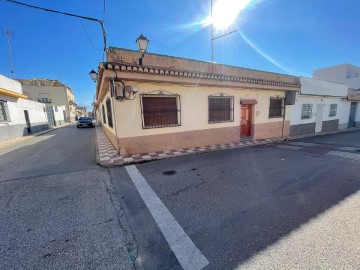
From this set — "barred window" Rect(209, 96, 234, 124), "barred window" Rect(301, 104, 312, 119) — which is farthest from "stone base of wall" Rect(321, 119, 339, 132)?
"barred window" Rect(209, 96, 234, 124)

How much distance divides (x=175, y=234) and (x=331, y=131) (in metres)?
18.0

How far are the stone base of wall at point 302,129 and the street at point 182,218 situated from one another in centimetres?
706

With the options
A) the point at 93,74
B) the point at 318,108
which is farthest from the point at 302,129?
the point at 93,74

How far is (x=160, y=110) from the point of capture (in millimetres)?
7047

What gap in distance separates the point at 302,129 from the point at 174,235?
13794 mm

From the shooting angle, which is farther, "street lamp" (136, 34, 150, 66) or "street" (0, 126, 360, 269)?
"street lamp" (136, 34, 150, 66)

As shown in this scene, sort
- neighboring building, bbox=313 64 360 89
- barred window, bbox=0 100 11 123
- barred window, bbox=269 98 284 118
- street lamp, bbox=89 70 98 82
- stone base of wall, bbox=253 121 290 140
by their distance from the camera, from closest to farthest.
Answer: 1. street lamp, bbox=89 70 98 82
2. stone base of wall, bbox=253 121 290 140
3. barred window, bbox=269 98 284 118
4. barred window, bbox=0 100 11 123
5. neighboring building, bbox=313 64 360 89

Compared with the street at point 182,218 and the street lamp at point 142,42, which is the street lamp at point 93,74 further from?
the street at point 182,218

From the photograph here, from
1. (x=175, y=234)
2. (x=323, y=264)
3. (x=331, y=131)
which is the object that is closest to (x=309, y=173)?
(x=323, y=264)

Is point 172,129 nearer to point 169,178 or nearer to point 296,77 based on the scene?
point 169,178

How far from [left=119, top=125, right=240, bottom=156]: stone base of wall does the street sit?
→ 5.41 ft

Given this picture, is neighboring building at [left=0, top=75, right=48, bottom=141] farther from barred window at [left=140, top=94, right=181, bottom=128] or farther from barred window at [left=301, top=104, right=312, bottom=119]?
barred window at [left=301, top=104, right=312, bottom=119]

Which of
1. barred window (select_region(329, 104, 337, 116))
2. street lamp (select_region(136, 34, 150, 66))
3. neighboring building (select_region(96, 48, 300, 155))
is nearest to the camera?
street lamp (select_region(136, 34, 150, 66))

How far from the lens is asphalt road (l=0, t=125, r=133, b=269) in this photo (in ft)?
6.63
